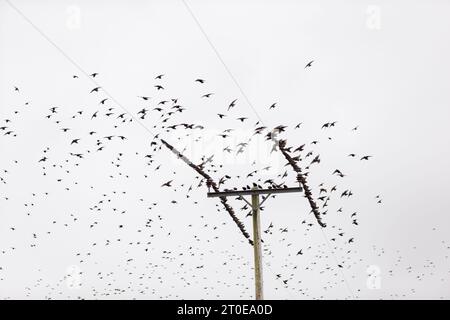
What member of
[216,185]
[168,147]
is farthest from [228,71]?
[216,185]

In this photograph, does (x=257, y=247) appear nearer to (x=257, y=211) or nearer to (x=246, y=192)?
(x=257, y=211)

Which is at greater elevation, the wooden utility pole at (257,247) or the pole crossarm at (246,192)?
the pole crossarm at (246,192)

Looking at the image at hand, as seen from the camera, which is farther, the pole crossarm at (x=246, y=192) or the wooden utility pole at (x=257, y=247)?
the pole crossarm at (x=246, y=192)

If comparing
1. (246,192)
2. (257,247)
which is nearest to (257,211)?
(246,192)

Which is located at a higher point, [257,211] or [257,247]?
[257,211]

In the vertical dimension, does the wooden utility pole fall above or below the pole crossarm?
below

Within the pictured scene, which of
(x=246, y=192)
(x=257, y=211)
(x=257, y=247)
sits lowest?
(x=257, y=247)

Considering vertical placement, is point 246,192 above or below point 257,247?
above

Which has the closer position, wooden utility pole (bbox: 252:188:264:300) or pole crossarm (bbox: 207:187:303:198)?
wooden utility pole (bbox: 252:188:264:300)
